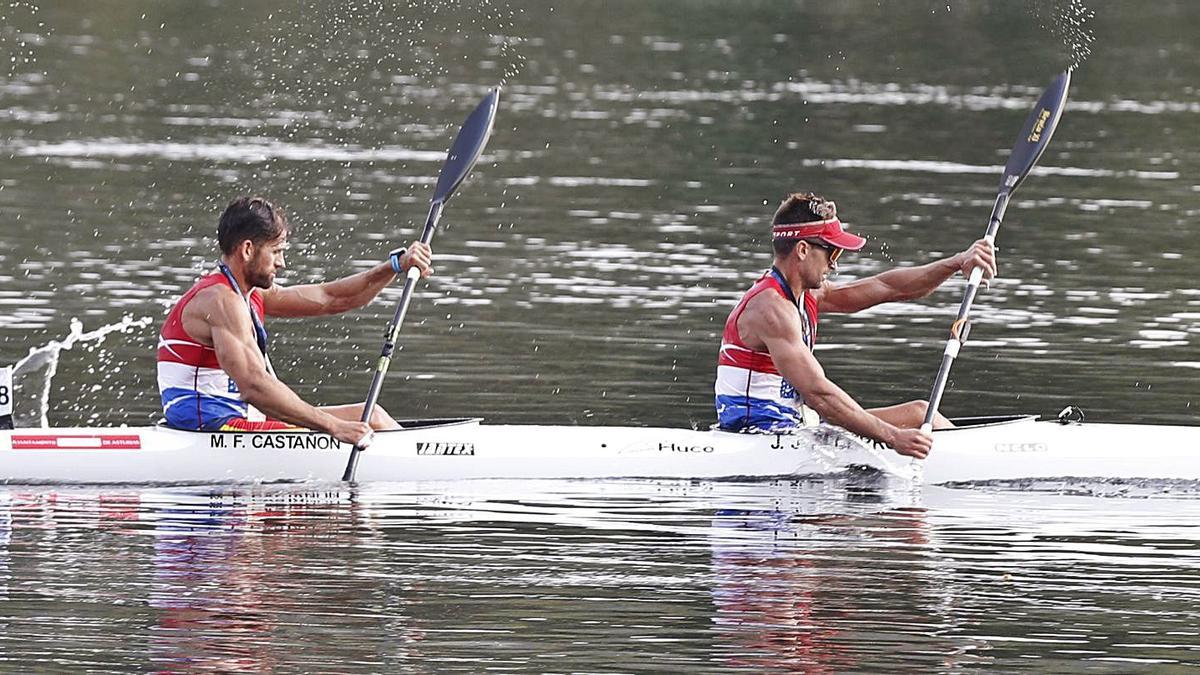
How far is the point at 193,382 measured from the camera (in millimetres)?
13539

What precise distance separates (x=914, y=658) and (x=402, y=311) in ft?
17.7

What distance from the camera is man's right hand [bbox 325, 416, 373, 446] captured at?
13453mm

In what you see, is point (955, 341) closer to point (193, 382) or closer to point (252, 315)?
point (252, 315)

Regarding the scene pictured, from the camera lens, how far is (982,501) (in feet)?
44.6

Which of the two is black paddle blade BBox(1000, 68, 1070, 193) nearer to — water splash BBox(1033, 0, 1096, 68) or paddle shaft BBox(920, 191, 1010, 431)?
paddle shaft BBox(920, 191, 1010, 431)

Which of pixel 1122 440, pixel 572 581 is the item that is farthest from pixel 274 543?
pixel 1122 440

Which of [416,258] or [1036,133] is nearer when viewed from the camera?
[416,258]

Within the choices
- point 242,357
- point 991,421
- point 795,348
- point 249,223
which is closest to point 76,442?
point 242,357

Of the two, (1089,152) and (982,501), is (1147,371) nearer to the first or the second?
(982,501)

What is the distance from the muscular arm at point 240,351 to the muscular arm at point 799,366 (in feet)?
8.60

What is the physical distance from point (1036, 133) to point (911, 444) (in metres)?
3.34

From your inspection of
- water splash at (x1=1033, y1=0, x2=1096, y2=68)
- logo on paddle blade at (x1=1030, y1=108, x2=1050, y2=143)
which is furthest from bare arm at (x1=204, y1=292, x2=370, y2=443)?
water splash at (x1=1033, y1=0, x2=1096, y2=68)

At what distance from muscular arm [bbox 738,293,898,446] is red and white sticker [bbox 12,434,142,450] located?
11.5 feet

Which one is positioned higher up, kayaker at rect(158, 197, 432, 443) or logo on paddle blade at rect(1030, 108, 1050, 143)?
logo on paddle blade at rect(1030, 108, 1050, 143)
